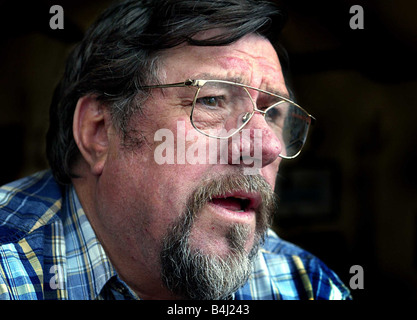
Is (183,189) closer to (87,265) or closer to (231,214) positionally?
(231,214)

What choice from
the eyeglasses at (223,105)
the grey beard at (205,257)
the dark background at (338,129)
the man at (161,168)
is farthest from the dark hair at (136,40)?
the dark background at (338,129)

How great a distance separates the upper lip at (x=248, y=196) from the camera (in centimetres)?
136

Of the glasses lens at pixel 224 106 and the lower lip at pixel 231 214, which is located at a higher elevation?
the glasses lens at pixel 224 106

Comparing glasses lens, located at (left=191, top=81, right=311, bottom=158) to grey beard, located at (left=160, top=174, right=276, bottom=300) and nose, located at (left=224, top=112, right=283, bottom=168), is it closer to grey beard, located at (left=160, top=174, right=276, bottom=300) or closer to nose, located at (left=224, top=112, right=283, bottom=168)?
nose, located at (left=224, top=112, right=283, bottom=168)

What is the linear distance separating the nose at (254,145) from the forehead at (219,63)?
0.51 feet

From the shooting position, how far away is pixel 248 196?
1404mm

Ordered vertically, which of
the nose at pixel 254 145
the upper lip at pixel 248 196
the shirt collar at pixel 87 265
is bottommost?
the shirt collar at pixel 87 265

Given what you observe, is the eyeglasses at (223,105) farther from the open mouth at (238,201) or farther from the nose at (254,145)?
the open mouth at (238,201)

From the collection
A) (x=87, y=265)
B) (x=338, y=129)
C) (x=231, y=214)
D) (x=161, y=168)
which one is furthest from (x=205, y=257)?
(x=338, y=129)

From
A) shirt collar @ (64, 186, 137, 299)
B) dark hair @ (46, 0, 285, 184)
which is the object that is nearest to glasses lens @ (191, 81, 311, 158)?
dark hair @ (46, 0, 285, 184)

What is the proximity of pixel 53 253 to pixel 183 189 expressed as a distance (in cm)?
51

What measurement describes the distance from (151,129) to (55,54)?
262 cm
